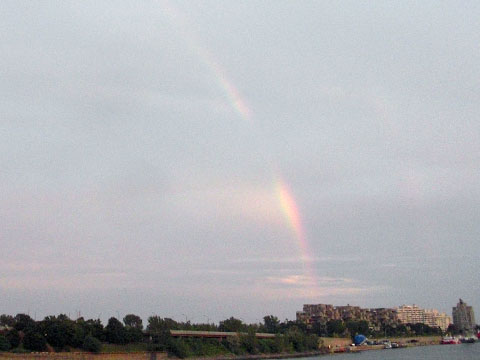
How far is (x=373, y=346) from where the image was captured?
18338cm

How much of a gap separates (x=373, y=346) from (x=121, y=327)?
359 feet

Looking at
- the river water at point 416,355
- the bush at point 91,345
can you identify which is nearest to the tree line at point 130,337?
the bush at point 91,345

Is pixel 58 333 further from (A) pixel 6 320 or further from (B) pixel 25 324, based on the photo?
(A) pixel 6 320

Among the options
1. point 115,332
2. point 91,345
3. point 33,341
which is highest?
point 115,332

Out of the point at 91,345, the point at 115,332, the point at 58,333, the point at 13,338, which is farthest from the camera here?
the point at 115,332

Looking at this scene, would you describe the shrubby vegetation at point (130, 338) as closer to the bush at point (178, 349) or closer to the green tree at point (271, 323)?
the bush at point (178, 349)

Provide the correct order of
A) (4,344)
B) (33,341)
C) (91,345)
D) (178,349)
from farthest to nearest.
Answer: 1. (178,349)
2. (91,345)
3. (33,341)
4. (4,344)

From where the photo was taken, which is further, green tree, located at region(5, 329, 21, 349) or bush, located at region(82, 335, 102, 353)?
bush, located at region(82, 335, 102, 353)

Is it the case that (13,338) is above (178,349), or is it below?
above

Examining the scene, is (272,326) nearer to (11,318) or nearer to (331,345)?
(331,345)

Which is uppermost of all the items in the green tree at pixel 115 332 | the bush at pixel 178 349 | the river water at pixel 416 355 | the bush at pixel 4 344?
the green tree at pixel 115 332

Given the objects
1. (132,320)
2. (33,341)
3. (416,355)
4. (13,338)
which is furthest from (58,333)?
(416,355)

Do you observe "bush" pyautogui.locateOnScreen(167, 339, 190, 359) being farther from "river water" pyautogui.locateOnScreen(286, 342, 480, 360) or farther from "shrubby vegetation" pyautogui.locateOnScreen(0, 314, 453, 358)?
"river water" pyautogui.locateOnScreen(286, 342, 480, 360)

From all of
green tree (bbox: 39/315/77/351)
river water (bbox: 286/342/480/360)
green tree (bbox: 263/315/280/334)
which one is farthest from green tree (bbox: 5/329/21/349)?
green tree (bbox: 263/315/280/334)
